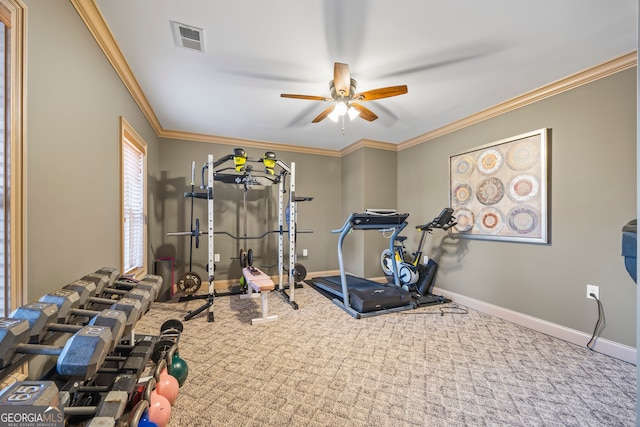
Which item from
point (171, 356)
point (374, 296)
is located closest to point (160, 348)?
point (171, 356)

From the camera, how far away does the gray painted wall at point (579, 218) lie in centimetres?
217

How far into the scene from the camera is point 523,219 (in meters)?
2.84

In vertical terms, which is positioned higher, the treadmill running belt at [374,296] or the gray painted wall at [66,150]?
the gray painted wall at [66,150]

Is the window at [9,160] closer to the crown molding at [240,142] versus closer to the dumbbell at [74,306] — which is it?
the dumbbell at [74,306]

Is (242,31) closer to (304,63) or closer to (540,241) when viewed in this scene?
(304,63)

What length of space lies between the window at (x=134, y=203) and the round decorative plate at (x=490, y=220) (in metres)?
4.10

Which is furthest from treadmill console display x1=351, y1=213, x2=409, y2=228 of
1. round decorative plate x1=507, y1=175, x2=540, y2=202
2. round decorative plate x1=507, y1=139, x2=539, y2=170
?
round decorative plate x1=507, y1=139, x2=539, y2=170

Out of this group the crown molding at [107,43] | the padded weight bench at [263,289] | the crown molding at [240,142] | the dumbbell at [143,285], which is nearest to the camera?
the dumbbell at [143,285]

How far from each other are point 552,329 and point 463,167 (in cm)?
209

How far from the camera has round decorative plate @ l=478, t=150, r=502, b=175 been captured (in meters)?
3.11

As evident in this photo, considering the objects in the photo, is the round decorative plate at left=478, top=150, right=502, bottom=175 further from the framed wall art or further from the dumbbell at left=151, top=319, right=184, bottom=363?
the dumbbell at left=151, top=319, right=184, bottom=363

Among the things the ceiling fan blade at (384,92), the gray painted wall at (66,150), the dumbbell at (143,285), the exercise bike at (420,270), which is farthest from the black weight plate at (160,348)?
the exercise bike at (420,270)

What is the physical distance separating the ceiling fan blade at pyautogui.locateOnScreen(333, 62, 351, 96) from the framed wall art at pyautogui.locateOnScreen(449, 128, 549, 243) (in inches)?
85.4

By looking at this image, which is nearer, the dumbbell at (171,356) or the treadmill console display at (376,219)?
the dumbbell at (171,356)
